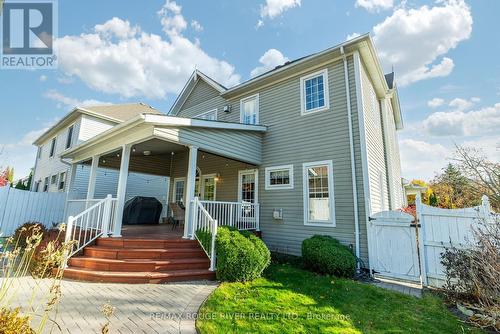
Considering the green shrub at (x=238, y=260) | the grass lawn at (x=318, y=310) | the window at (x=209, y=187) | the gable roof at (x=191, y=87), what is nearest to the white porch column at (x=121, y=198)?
the green shrub at (x=238, y=260)

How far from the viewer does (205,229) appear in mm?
5992

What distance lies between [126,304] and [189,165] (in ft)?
12.3

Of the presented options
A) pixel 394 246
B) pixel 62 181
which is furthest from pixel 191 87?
pixel 394 246

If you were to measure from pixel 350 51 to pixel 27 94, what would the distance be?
13681 mm

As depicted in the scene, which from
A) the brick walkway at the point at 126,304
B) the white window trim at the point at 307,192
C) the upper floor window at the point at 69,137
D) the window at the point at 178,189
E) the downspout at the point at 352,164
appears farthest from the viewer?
the upper floor window at the point at 69,137

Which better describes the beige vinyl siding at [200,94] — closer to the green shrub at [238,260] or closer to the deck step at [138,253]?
the deck step at [138,253]

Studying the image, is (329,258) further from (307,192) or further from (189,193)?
(189,193)

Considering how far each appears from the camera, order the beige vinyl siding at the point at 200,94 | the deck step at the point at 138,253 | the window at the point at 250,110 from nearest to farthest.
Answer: the deck step at the point at 138,253 < the window at the point at 250,110 < the beige vinyl siding at the point at 200,94

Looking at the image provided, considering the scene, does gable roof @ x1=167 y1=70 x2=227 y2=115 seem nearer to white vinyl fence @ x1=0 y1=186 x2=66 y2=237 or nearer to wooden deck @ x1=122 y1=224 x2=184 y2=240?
wooden deck @ x1=122 y1=224 x2=184 y2=240

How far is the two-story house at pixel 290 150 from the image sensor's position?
672cm

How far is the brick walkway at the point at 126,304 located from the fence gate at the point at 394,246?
4.23 metres

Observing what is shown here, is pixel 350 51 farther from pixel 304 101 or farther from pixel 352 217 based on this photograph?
pixel 352 217

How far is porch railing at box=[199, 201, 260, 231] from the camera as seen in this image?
25.3ft

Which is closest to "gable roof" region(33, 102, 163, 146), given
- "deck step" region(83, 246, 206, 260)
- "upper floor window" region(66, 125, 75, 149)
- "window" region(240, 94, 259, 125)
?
"upper floor window" region(66, 125, 75, 149)
